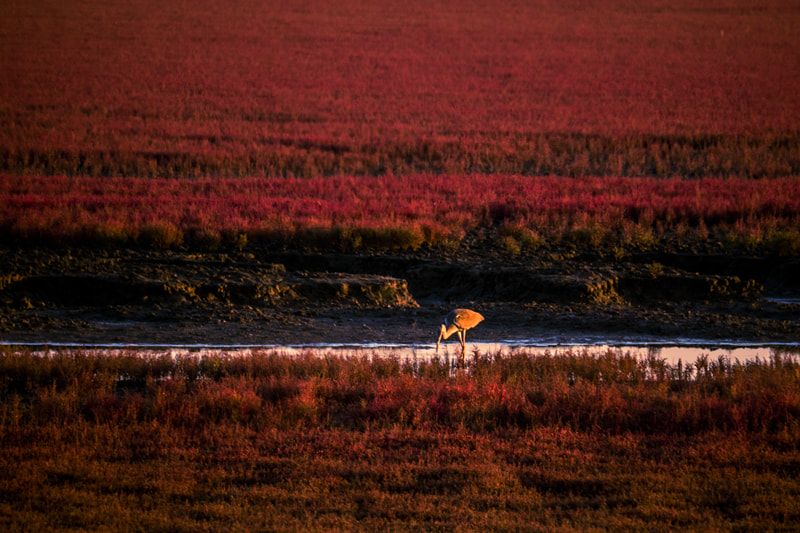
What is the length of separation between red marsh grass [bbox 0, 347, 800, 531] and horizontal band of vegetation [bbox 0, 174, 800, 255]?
24.9 feet

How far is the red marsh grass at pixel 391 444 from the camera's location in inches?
255

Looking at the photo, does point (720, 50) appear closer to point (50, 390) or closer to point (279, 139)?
point (279, 139)

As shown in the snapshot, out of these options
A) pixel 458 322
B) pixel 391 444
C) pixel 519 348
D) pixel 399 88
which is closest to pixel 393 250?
pixel 519 348

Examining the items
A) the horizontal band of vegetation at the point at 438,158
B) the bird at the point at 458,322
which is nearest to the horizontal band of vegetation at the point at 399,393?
the bird at the point at 458,322

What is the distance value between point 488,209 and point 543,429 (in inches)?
535

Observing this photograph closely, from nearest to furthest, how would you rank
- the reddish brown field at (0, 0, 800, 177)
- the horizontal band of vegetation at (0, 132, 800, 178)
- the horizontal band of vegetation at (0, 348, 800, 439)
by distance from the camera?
the horizontal band of vegetation at (0, 348, 800, 439)
the horizontal band of vegetation at (0, 132, 800, 178)
the reddish brown field at (0, 0, 800, 177)

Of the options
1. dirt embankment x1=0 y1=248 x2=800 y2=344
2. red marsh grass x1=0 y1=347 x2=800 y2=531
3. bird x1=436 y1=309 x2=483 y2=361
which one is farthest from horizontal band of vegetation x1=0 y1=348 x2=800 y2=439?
dirt embankment x1=0 y1=248 x2=800 y2=344

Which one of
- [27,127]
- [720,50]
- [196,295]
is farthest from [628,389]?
[720,50]

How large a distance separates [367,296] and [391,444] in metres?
7.86

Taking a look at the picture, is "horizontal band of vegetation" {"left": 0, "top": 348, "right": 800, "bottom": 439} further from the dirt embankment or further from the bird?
the dirt embankment

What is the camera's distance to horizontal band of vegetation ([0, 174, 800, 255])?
61.2 ft

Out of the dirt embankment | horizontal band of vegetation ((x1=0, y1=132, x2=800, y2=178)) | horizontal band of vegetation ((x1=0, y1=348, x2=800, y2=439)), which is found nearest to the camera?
horizontal band of vegetation ((x1=0, y1=348, x2=800, y2=439))

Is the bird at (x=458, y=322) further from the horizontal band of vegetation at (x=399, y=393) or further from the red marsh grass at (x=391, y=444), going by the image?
the red marsh grass at (x=391, y=444)

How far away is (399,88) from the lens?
52.6m
